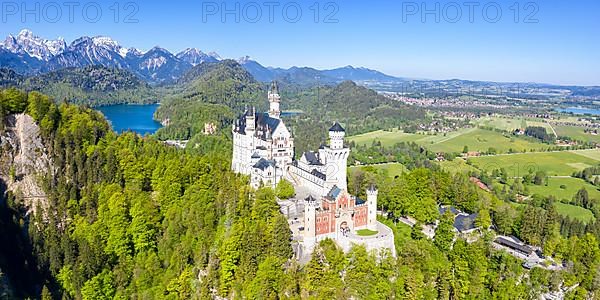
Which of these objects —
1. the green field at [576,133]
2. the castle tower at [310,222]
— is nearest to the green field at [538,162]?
A: the green field at [576,133]

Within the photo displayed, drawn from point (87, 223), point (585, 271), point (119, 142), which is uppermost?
point (119, 142)

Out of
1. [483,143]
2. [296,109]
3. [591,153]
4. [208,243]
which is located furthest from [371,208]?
[296,109]

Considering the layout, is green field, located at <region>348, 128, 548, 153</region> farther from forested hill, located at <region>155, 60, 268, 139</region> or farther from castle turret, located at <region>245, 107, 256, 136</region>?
castle turret, located at <region>245, 107, 256, 136</region>

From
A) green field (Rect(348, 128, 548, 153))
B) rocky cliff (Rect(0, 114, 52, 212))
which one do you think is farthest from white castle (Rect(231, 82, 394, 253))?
green field (Rect(348, 128, 548, 153))

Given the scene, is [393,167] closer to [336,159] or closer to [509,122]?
[336,159]

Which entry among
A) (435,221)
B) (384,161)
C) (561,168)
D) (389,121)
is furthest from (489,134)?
(435,221)

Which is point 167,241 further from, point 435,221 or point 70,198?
point 435,221

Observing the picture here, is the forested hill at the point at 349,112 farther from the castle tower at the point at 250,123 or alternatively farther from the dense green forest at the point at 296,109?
the castle tower at the point at 250,123

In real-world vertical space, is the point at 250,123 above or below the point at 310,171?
above

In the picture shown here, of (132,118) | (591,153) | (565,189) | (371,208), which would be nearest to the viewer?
(371,208)
